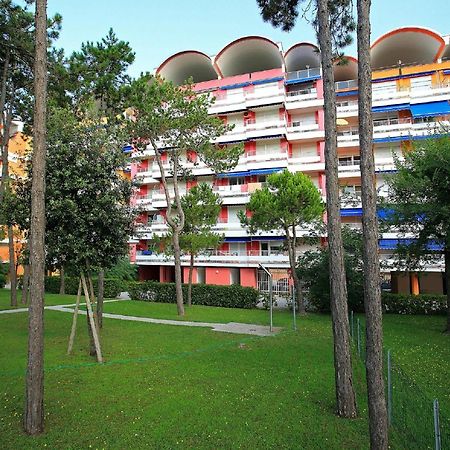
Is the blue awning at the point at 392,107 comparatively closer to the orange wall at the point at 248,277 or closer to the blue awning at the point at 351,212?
the blue awning at the point at 351,212

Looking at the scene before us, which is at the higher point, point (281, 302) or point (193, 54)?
point (193, 54)

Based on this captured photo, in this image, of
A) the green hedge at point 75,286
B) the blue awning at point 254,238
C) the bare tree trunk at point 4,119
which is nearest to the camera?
the bare tree trunk at point 4,119

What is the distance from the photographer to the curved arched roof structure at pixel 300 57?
3391 cm

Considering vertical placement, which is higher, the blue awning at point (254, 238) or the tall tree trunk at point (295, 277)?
the blue awning at point (254, 238)

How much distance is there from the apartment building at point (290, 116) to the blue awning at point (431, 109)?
2.8 inches

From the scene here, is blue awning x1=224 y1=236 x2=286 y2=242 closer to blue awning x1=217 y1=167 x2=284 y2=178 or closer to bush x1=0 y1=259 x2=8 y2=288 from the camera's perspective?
blue awning x1=217 y1=167 x2=284 y2=178

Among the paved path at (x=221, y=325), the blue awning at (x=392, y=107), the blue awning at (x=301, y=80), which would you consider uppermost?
the blue awning at (x=301, y=80)

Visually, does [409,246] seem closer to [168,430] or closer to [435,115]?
[168,430]

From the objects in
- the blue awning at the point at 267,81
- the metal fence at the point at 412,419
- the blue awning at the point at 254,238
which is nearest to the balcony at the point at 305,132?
the blue awning at the point at 267,81

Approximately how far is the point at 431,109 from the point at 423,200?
18718 mm

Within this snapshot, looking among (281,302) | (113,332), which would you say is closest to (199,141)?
(113,332)

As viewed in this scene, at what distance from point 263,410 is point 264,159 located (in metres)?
28.1

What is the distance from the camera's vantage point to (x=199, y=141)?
21.2m

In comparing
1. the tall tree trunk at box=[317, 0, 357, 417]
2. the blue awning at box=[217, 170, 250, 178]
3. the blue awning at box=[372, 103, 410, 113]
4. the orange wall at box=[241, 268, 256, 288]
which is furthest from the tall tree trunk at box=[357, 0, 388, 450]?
the blue awning at box=[372, 103, 410, 113]
